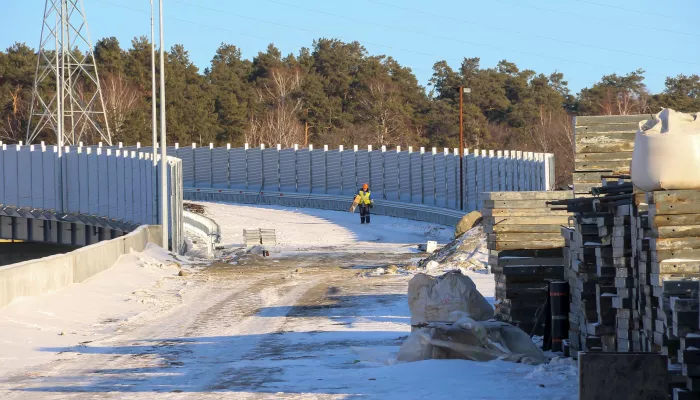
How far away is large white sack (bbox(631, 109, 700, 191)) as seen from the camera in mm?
11211

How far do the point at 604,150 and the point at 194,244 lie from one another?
23.9 metres

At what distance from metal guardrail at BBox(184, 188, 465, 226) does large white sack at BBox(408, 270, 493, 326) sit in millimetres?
31971

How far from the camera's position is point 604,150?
19609mm

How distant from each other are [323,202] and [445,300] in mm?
47200

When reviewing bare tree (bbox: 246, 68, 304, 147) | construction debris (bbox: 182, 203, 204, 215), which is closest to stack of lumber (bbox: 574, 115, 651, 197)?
construction debris (bbox: 182, 203, 204, 215)

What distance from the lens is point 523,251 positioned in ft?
58.9

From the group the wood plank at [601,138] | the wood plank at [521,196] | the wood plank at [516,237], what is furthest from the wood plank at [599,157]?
the wood plank at [516,237]

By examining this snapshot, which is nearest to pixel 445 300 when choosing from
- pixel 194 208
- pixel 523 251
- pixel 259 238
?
pixel 523 251

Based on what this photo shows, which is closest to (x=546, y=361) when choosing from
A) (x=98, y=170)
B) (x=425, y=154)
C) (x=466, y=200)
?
(x=98, y=170)

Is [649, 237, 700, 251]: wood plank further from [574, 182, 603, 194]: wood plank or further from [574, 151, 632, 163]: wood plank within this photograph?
[574, 151, 632, 163]: wood plank

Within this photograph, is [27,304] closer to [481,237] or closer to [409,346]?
[409,346]

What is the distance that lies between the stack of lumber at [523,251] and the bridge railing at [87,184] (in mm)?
19627

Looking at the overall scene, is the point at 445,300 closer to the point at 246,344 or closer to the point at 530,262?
the point at 530,262

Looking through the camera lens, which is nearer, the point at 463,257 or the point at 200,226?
the point at 463,257
